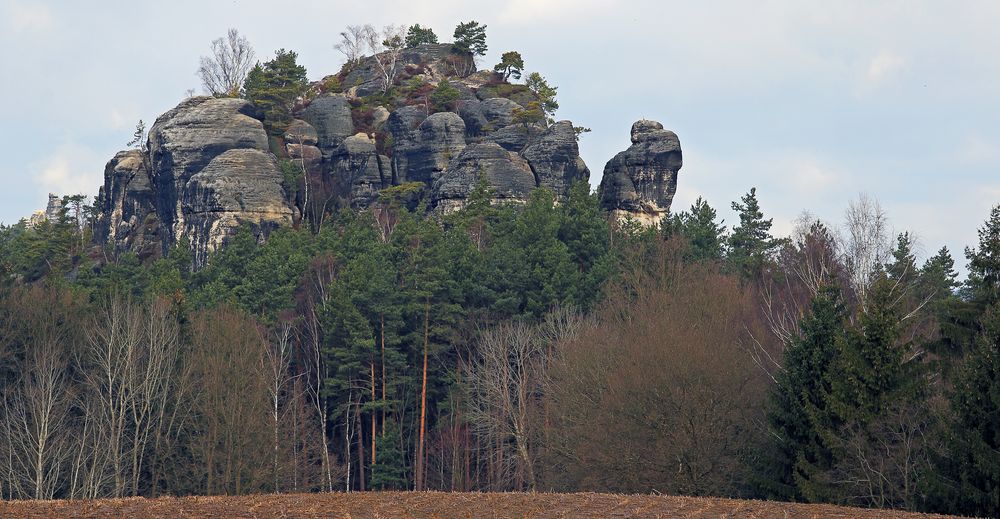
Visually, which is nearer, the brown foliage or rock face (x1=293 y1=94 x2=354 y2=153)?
the brown foliage

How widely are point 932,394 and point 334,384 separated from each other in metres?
32.6

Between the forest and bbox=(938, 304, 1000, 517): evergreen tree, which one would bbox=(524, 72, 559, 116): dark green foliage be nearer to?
the forest

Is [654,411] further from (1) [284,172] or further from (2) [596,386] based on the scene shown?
(1) [284,172]

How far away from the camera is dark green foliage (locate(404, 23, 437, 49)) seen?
111 meters

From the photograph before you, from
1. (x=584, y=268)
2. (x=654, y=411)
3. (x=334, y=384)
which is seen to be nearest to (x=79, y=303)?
(x=334, y=384)

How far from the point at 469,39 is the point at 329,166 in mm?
26039

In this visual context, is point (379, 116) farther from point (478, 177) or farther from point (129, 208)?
point (129, 208)

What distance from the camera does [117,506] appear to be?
21047mm

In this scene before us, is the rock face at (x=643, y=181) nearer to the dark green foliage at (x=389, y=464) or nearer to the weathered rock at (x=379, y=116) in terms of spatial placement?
the weathered rock at (x=379, y=116)

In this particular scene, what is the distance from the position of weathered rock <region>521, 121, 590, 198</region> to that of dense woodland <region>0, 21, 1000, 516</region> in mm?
7412

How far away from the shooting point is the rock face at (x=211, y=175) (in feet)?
244

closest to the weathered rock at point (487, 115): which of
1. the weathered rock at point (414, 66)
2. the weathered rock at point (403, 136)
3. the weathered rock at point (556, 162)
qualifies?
the weathered rock at point (403, 136)

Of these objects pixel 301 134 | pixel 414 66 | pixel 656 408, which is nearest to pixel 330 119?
pixel 301 134

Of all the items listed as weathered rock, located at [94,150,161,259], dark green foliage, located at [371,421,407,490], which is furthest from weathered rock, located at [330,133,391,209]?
dark green foliage, located at [371,421,407,490]
